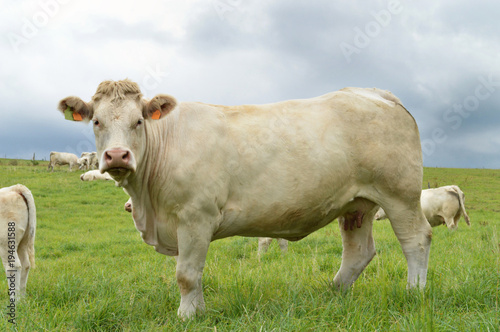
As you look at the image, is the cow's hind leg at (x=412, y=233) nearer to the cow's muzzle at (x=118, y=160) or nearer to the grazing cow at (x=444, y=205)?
the cow's muzzle at (x=118, y=160)

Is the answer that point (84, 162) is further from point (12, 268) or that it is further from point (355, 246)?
point (355, 246)

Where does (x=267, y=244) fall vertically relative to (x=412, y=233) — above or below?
below

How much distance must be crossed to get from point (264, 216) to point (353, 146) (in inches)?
49.3

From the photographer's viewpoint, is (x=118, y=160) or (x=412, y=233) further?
(x=412, y=233)

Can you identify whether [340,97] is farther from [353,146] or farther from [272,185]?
[272,185]

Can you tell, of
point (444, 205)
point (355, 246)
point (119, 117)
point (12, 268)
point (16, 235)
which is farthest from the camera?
point (444, 205)

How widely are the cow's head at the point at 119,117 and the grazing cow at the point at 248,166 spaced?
10mm

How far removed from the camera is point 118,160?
3.65m

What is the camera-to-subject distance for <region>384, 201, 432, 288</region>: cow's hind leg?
4707 millimetres

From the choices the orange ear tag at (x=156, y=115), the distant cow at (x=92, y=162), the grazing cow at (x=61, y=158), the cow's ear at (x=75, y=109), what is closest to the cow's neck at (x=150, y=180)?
the orange ear tag at (x=156, y=115)

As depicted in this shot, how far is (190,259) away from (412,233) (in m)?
2.51

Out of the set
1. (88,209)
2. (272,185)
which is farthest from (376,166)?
(88,209)

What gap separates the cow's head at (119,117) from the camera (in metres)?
3.72

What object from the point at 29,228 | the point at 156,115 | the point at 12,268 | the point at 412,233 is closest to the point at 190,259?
the point at 156,115
